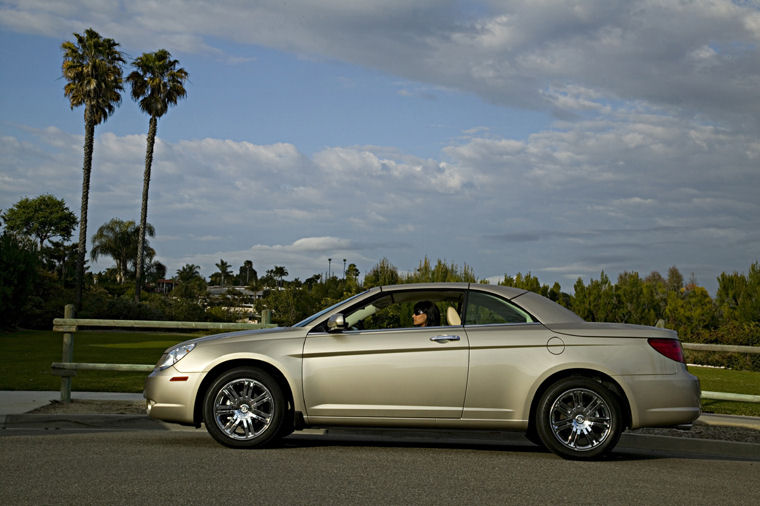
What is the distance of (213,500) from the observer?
18.5ft

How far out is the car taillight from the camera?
7686 millimetres

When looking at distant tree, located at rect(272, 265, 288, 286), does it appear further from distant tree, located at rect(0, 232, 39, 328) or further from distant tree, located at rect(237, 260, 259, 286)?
distant tree, located at rect(0, 232, 39, 328)

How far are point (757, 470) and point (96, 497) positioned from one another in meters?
5.87

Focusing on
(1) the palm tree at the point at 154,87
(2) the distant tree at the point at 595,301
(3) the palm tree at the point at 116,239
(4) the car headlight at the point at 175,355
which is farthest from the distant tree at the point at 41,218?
(4) the car headlight at the point at 175,355

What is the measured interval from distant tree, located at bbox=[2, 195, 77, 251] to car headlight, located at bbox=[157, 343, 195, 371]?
89.4m

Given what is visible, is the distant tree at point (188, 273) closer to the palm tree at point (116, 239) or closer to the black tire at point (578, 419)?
the palm tree at point (116, 239)

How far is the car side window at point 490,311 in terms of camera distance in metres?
7.97

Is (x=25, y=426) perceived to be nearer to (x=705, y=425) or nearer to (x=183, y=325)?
(x=183, y=325)

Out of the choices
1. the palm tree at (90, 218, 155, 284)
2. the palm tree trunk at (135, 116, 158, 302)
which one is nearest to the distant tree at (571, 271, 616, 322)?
the palm tree trunk at (135, 116, 158, 302)

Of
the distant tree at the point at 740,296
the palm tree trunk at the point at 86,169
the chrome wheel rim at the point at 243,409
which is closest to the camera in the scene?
the chrome wheel rim at the point at 243,409

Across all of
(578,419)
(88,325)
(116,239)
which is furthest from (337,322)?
(116,239)

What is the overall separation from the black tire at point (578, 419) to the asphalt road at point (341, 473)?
18cm

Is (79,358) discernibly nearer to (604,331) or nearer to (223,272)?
(604,331)

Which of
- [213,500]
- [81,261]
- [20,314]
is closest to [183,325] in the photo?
[213,500]
